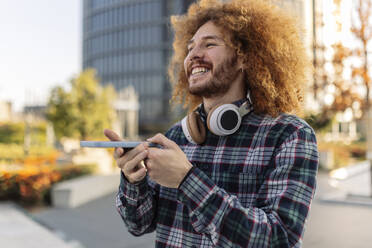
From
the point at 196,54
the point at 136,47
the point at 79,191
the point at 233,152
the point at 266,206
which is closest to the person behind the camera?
the point at 266,206

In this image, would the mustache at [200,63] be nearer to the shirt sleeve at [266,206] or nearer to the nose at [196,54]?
the nose at [196,54]

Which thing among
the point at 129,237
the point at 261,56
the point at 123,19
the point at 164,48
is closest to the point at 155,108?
the point at 164,48

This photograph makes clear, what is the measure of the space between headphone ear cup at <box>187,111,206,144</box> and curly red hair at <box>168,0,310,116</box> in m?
0.26

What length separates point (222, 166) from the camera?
4.97ft

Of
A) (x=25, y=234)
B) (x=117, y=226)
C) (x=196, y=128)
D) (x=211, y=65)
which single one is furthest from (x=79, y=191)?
(x=211, y=65)

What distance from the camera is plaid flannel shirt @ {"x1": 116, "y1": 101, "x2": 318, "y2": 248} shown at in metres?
1.17

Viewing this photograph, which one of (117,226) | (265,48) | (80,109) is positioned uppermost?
(80,109)

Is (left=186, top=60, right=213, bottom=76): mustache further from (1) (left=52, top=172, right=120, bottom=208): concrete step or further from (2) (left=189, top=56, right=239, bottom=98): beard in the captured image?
(1) (left=52, top=172, right=120, bottom=208): concrete step

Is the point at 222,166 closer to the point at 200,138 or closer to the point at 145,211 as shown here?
the point at 200,138

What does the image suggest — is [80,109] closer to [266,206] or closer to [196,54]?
[196,54]

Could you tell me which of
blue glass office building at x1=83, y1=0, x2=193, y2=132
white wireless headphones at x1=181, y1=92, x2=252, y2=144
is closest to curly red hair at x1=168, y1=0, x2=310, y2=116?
white wireless headphones at x1=181, y1=92, x2=252, y2=144

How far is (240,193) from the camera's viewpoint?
1417mm

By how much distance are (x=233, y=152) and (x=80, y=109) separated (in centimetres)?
1793

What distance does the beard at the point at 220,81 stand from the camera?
61.9 inches
